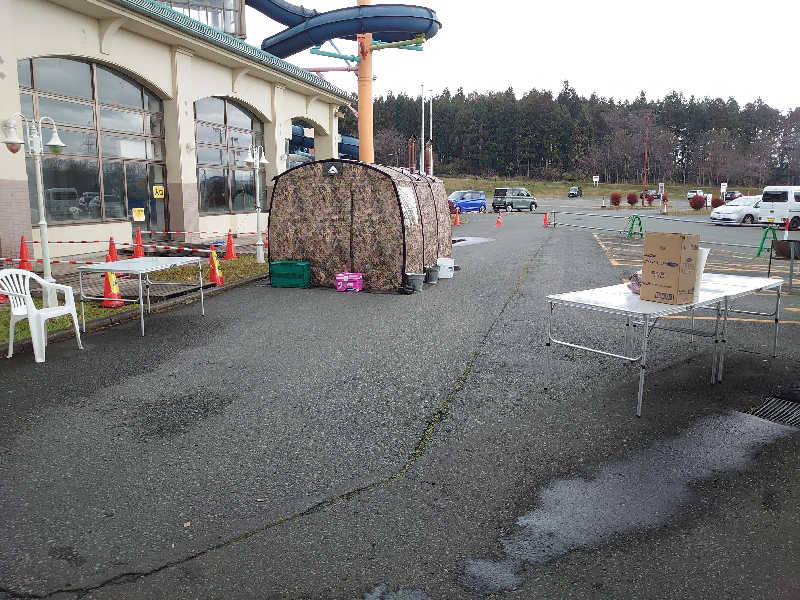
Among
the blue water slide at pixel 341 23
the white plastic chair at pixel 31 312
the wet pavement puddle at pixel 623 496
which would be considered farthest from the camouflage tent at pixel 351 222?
the blue water slide at pixel 341 23

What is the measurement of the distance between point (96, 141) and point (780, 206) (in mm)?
31217

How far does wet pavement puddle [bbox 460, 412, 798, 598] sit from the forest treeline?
372ft

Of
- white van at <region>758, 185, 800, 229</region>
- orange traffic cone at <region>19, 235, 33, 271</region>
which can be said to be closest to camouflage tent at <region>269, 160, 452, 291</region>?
orange traffic cone at <region>19, 235, 33, 271</region>

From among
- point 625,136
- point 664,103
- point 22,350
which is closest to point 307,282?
point 22,350

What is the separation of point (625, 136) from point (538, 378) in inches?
4814

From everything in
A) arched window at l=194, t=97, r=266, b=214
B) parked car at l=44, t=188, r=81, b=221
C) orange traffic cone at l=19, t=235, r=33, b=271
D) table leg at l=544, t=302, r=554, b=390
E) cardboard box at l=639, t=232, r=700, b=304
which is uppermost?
arched window at l=194, t=97, r=266, b=214

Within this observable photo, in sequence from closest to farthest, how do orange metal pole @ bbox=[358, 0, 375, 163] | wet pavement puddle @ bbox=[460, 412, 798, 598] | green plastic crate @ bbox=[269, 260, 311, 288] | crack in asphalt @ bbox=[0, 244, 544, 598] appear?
1. crack in asphalt @ bbox=[0, 244, 544, 598]
2. wet pavement puddle @ bbox=[460, 412, 798, 598]
3. green plastic crate @ bbox=[269, 260, 311, 288]
4. orange metal pole @ bbox=[358, 0, 375, 163]

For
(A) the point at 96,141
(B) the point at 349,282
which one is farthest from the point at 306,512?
(A) the point at 96,141

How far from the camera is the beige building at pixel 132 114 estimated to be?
14312 mm

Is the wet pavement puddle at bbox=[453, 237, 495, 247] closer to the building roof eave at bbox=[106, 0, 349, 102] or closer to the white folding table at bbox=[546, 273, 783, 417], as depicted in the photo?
the building roof eave at bbox=[106, 0, 349, 102]

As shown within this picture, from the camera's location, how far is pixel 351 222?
1312 cm

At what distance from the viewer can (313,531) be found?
3.63m

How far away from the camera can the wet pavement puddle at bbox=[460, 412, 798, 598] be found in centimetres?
336

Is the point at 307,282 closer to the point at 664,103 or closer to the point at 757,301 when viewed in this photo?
the point at 757,301
